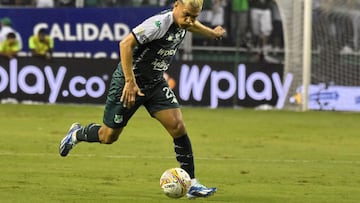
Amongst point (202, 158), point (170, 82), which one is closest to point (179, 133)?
point (202, 158)

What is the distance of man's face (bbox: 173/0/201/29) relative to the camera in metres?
9.90

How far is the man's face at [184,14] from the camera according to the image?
9898mm

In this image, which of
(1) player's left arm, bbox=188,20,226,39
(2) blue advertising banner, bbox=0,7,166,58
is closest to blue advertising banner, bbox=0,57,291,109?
(2) blue advertising banner, bbox=0,7,166,58

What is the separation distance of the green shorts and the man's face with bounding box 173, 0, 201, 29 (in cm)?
92

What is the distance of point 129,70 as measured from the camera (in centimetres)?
997

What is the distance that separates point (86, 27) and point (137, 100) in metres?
15.4

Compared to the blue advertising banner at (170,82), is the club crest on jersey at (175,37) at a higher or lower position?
higher

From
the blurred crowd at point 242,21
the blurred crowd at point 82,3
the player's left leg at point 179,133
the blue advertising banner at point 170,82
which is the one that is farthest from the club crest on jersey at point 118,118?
the blurred crowd at point 82,3

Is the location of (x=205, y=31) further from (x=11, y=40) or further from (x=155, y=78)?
(x=11, y=40)

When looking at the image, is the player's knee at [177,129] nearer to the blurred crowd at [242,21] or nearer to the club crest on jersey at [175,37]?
the club crest on jersey at [175,37]

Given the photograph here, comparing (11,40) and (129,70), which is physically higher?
(129,70)

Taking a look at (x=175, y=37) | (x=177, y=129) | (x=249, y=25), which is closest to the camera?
(x=175, y=37)

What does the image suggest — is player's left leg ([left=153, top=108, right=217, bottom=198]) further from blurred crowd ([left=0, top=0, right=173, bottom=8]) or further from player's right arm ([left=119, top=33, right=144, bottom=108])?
blurred crowd ([left=0, top=0, right=173, bottom=8])

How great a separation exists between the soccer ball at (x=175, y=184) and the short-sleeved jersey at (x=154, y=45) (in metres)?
1.07
